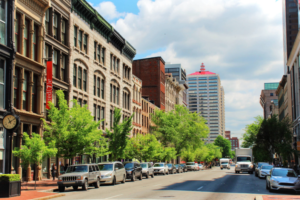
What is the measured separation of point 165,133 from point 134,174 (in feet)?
133

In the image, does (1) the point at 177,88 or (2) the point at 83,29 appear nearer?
(2) the point at 83,29

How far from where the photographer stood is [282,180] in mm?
22141

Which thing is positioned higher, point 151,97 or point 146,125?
point 151,97

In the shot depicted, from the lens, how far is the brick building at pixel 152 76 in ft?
284

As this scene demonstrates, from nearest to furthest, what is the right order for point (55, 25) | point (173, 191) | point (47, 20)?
point (173, 191) < point (47, 20) < point (55, 25)

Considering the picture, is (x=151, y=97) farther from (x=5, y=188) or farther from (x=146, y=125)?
(x=5, y=188)

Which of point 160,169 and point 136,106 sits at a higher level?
point 136,106

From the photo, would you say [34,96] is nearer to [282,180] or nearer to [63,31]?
[63,31]

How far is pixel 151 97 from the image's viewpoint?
86.9m

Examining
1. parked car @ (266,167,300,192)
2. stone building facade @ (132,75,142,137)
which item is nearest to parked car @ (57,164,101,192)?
parked car @ (266,167,300,192)

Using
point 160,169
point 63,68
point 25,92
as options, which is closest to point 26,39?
point 25,92

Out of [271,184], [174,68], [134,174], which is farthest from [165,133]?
[174,68]

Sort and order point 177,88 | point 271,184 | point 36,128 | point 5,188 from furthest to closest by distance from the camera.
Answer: point 177,88, point 36,128, point 271,184, point 5,188

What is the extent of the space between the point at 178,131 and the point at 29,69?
45.6m
